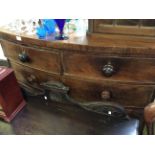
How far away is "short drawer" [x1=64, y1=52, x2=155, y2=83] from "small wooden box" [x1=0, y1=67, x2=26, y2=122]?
0.44 metres

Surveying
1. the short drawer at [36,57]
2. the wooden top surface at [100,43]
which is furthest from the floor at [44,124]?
the wooden top surface at [100,43]

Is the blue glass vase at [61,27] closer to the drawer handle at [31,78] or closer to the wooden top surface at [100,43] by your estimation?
the wooden top surface at [100,43]

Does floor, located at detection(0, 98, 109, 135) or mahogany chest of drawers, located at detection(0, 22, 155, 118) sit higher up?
mahogany chest of drawers, located at detection(0, 22, 155, 118)

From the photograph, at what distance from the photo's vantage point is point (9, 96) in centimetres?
114

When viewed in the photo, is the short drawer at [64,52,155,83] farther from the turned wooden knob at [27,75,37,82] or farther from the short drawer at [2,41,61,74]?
the turned wooden knob at [27,75,37,82]

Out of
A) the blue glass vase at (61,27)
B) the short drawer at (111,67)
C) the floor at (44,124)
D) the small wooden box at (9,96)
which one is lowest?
the floor at (44,124)

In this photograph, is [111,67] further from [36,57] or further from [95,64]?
[36,57]

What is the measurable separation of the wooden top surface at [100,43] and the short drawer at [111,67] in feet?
0.17

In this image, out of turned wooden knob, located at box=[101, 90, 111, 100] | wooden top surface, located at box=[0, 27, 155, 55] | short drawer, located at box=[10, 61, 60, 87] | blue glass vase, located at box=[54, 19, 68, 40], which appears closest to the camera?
wooden top surface, located at box=[0, 27, 155, 55]

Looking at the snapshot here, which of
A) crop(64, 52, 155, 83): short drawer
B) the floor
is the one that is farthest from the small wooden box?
crop(64, 52, 155, 83): short drawer

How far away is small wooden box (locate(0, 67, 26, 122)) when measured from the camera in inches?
42.4

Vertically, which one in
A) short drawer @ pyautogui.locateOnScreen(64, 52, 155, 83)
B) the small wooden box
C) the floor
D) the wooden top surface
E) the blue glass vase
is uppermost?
the blue glass vase

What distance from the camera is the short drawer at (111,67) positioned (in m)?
0.80
